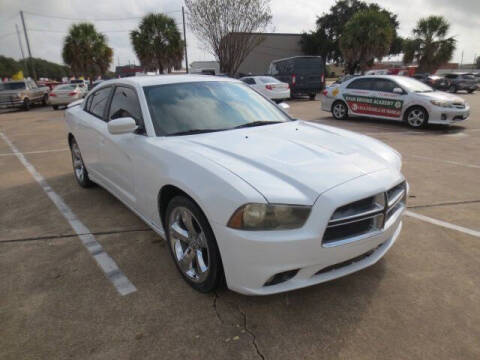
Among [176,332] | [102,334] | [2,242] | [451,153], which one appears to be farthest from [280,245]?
[451,153]

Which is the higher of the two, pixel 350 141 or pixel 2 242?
pixel 350 141

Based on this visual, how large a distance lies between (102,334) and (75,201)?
9.17 feet

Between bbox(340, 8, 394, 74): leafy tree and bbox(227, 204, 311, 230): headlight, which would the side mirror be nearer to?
bbox(227, 204, 311, 230): headlight

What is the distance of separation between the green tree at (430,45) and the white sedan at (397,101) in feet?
105

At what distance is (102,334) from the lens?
218 centimetres

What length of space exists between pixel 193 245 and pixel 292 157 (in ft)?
3.11

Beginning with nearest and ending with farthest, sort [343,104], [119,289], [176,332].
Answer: [176,332], [119,289], [343,104]

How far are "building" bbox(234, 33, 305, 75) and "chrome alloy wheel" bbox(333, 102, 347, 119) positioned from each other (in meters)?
28.6

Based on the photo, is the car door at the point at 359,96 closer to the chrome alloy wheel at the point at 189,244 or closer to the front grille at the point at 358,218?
the front grille at the point at 358,218

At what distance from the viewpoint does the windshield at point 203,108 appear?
10.0 feet

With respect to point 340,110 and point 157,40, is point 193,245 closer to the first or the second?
point 340,110

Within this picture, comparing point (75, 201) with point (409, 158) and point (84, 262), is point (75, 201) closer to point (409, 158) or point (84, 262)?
point (84, 262)

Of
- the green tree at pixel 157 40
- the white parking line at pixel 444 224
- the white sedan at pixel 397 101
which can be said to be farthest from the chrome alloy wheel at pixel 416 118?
the green tree at pixel 157 40

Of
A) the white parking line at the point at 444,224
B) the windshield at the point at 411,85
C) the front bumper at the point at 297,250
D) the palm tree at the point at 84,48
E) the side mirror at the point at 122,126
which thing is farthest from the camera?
the palm tree at the point at 84,48
